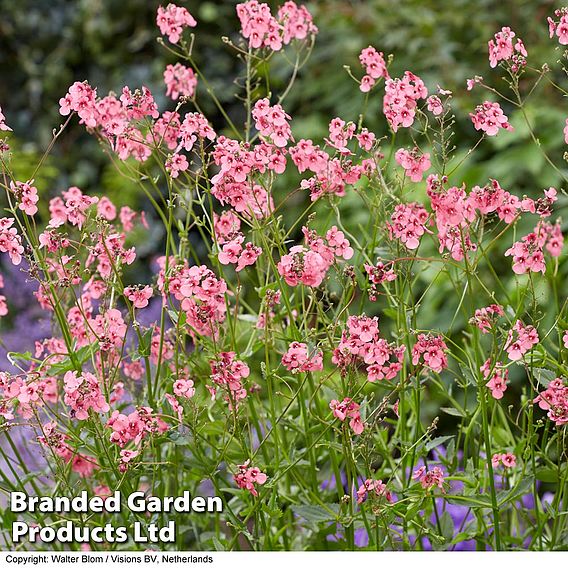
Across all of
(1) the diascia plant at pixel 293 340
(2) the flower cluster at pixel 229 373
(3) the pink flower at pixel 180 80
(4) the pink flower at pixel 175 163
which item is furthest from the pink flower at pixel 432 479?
(3) the pink flower at pixel 180 80

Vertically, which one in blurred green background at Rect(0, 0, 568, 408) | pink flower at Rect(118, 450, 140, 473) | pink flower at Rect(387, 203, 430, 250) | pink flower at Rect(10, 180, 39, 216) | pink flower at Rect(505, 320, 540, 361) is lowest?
pink flower at Rect(118, 450, 140, 473)

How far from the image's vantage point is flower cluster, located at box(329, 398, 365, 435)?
37.1 inches

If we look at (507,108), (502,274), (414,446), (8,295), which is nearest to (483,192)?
(414,446)

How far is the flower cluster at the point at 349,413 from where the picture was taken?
0.94m

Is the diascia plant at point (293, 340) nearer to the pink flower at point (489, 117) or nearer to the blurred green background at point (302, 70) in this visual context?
the pink flower at point (489, 117)

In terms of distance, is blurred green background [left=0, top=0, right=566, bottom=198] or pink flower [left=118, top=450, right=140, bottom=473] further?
blurred green background [left=0, top=0, right=566, bottom=198]

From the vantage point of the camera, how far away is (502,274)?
8.92 feet

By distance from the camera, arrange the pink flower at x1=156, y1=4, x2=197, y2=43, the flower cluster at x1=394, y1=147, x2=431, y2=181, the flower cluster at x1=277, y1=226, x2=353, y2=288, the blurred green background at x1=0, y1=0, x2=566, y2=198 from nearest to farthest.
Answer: the flower cluster at x1=277, y1=226, x2=353, y2=288 → the flower cluster at x1=394, y1=147, x2=431, y2=181 → the pink flower at x1=156, y1=4, x2=197, y2=43 → the blurred green background at x1=0, y1=0, x2=566, y2=198

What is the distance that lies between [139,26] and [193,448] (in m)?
2.55

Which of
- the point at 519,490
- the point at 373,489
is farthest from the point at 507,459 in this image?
the point at 373,489

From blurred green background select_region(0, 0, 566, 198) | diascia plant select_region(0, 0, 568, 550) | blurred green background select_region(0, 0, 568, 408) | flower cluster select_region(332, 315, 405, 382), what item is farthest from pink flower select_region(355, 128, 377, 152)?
blurred green background select_region(0, 0, 566, 198)

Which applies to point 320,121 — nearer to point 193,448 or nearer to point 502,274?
point 502,274

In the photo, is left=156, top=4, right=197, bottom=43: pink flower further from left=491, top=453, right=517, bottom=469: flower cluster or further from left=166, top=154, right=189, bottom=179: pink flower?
left=491, top=453, right=517, bottom=469: flower cluster

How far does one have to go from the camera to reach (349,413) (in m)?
0.95
